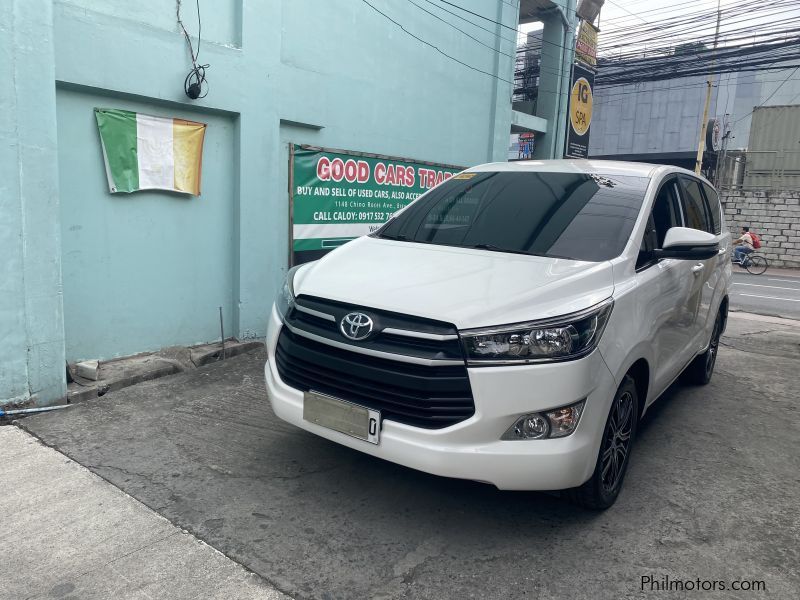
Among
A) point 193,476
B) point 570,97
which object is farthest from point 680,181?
point 570,97

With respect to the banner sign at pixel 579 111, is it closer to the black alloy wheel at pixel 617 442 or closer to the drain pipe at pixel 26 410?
the black alloy wheel at pixel 617 442

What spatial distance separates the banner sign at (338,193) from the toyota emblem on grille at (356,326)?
12.7 feet

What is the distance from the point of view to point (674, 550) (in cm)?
287

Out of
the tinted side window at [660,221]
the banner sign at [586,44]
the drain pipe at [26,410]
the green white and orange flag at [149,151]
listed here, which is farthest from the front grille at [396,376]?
the banner sign at [586,44]

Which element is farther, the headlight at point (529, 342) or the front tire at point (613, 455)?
the front tire at point (613, 455)

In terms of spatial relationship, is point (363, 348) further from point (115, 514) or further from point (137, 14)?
point (137, 14)

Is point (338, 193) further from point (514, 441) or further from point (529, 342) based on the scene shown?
point (514, 441)

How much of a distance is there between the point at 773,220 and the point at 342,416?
22891 mm

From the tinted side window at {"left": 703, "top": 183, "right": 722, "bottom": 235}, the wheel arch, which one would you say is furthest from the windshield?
the tinted side window at {"left": 703, "top": 183, "right": 722, "bottom": 235}

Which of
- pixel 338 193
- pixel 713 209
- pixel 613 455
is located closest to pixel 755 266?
pixel 713 209

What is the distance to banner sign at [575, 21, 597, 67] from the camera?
1259cm

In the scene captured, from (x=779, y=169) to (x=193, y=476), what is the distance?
79.0ft

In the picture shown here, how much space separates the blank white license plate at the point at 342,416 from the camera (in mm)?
2811
